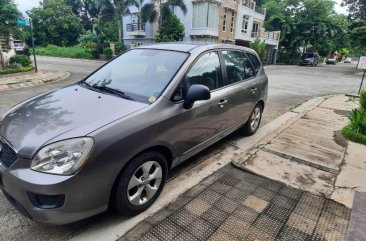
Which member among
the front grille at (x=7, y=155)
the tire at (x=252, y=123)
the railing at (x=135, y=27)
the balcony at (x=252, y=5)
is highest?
the balcony at (x=252, y=5)

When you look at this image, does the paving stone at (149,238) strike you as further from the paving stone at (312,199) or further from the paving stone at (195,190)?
the paving stone at (312,199)

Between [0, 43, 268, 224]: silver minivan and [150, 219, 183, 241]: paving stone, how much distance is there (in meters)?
0.28

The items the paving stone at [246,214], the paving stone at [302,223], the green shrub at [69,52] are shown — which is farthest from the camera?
the green shrub at [69,52]

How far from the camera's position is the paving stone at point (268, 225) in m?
2.52

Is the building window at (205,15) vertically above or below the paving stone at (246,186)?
above

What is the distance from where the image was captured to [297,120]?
6.21 m

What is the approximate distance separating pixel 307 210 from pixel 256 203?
1.75 feet

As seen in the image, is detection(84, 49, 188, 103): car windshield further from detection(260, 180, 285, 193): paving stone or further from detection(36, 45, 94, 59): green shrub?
detection(36, 45, 94, 59): green shrub

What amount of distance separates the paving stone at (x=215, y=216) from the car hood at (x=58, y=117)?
4.22ft

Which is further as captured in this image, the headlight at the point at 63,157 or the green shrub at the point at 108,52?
the green shrub at the point at 108,52

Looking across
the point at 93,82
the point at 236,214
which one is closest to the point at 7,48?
the point at 93,82

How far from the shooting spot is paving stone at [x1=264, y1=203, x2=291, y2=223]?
8.93 ft

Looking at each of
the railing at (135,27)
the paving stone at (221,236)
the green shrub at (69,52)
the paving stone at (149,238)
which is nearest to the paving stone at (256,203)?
the paving stone at (221,236)

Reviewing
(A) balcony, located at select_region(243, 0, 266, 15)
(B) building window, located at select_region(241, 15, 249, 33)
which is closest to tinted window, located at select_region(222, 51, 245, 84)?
(B) building window, located at select_region(241, 15, 249, 33)
